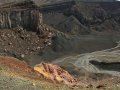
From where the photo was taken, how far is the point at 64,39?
74.7 metres

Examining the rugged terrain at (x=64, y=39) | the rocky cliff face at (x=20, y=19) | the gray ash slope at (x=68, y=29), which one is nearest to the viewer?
the rugged terrain at (x=64, y=39)

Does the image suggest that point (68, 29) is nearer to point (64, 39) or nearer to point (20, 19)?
point (64, 39)

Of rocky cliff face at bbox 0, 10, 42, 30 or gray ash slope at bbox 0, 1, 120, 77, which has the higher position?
rocky cliff face at bbox 0, 10, 42, 30

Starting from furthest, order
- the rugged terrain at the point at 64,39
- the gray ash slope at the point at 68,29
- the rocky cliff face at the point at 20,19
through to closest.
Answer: the rocky cliff face at the point at 20,19
the gray ash slope at the point at 68,29
the rugged terrain at the point at 64,39

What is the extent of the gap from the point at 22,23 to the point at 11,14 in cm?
299

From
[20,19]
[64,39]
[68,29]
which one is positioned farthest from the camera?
[68,29]

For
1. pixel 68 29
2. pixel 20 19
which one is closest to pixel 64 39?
pixel 20 19

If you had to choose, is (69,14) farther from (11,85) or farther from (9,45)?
(11,85)

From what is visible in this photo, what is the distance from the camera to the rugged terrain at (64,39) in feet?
195

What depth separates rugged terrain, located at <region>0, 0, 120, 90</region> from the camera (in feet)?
195

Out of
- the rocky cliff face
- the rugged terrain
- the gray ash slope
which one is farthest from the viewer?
the rocky cliff face

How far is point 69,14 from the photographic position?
328 ft

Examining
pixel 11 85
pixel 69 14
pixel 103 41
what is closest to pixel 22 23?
pixel 103 41

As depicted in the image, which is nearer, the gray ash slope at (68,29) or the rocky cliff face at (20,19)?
the gray ash slope at (68,29)
